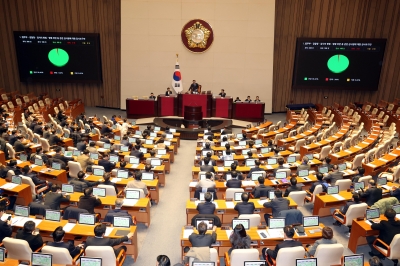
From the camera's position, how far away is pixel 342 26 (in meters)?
21.8

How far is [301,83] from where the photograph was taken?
22219mm

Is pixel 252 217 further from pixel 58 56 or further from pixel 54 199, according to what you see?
pixel 58 56

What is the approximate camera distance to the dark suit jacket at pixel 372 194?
28.4 ft

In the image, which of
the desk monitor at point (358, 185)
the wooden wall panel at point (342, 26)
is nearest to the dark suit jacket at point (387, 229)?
the desk monitor at point (358, 185)

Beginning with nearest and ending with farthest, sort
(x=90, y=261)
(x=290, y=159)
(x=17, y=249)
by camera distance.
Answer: (x=90, y=261), (x=17, y=249), (x=290, y=159)

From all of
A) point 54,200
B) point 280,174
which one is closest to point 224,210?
point 280,174

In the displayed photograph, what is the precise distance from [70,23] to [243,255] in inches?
833

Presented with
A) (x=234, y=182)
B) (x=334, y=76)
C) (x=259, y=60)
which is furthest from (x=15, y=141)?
(x=334, y=76)

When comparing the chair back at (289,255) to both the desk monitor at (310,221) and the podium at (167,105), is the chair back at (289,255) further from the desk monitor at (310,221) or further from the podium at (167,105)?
the podium at (167,105)

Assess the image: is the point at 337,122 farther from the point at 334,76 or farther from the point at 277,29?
the point at 277,29

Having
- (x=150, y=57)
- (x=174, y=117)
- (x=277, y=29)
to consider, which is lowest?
(x=174, y=117)

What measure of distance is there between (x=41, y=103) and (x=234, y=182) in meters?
15.5

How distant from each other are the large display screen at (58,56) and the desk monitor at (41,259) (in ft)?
60.1

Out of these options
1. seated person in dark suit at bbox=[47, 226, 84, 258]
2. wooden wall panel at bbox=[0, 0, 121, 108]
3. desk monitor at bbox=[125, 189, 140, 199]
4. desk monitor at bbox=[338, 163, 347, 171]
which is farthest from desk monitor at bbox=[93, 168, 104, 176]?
wooden wall panel at bbox=[0, 0, 121, 108]
